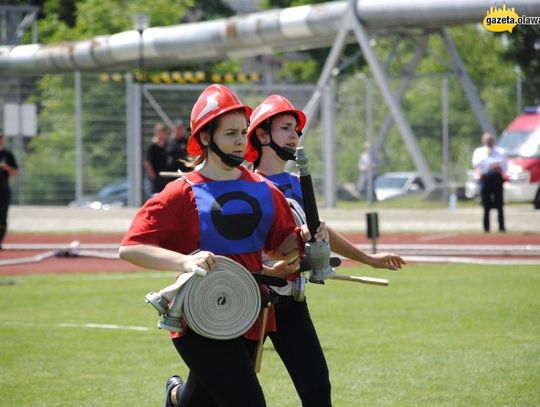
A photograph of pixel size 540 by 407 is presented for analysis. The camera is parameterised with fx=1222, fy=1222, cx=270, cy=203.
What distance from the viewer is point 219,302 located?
5473 mm

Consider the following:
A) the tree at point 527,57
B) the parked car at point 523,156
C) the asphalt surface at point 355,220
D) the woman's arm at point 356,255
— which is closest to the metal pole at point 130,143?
the asphalt surface at point 355,220

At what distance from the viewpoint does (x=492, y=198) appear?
2341cm

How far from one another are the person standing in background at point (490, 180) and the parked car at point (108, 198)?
10309 mm

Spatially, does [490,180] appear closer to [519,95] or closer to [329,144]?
[329,144]

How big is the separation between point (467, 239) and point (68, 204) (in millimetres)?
12678

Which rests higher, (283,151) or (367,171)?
(283,151)

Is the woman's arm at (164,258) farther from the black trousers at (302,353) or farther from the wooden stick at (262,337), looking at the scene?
the black trousers at (302,353)

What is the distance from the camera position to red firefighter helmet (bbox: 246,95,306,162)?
716 centimetres

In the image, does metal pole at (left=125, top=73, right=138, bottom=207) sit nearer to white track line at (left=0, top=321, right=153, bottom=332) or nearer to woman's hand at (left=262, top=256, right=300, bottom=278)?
white track line at (left=0, top=321, right=153, bottom=332)

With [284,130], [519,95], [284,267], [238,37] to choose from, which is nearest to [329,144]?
[238,37]

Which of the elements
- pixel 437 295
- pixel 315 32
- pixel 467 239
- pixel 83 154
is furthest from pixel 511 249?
pixel 83 154

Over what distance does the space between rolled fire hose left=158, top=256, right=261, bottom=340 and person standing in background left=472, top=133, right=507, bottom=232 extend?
1790cm

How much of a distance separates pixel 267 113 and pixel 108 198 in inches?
987

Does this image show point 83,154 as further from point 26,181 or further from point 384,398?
point 384,398
